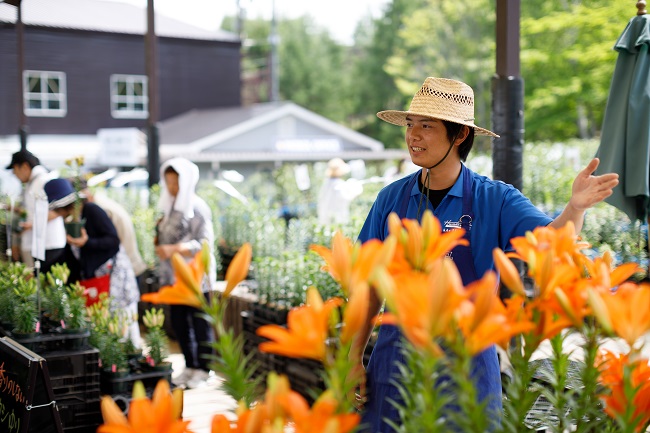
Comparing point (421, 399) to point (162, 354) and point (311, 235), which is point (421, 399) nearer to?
point (162, 354)

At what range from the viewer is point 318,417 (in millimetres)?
1027

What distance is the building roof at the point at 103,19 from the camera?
96.0 ft

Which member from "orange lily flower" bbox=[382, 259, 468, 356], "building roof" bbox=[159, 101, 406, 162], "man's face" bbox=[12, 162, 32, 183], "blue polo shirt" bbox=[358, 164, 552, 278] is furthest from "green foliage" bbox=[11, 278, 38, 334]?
"building roof" bbox=[159, 101, 406, 162]

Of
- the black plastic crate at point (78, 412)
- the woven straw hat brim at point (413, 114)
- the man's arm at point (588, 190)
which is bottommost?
the black plastic crate at point (78, 412)

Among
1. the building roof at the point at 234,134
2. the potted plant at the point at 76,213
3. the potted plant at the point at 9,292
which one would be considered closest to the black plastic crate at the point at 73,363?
the potted plant at the point at 9,292

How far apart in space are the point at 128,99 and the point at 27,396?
93.4ft

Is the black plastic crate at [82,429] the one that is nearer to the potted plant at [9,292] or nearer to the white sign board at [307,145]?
the potted plant at [9,292]

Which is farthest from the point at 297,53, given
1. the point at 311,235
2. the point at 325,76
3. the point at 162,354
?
the point at 162,354

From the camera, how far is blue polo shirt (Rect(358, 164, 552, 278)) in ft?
7.63

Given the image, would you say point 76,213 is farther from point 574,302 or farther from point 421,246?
point 574,302

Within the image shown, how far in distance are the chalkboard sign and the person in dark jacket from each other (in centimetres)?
177

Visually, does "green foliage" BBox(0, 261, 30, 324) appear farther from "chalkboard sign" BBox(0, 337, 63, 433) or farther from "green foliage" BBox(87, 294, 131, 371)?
"chalkboard sign" BBox(0, 337, 63, 433)

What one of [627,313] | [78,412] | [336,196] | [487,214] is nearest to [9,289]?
[78,412]

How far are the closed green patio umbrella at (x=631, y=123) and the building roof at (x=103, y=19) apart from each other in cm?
2673
